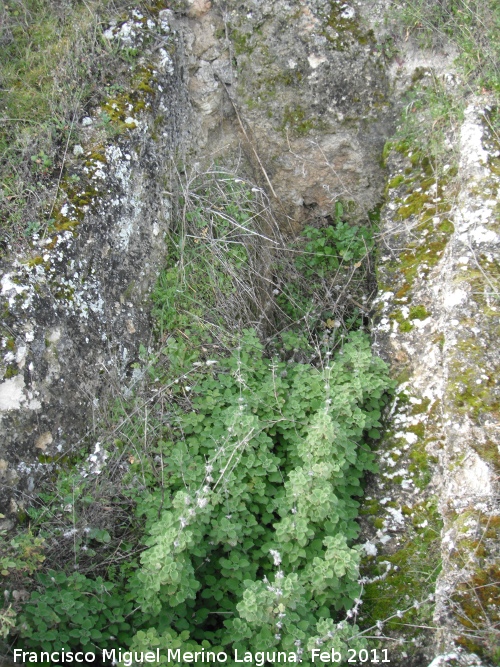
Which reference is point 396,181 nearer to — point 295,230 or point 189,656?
point 295,230

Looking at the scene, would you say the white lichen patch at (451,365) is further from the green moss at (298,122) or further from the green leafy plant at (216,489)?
the green moss at (298,122)

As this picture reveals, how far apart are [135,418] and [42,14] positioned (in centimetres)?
287

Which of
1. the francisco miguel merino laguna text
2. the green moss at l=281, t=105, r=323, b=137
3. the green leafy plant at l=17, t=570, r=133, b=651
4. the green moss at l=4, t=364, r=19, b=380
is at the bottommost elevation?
the francisco miguel merino laguna text

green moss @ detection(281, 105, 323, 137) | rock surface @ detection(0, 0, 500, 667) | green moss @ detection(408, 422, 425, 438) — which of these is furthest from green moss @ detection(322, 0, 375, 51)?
green moss @ detection(408, 422, 425, 438)

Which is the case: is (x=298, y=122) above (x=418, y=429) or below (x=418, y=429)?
above

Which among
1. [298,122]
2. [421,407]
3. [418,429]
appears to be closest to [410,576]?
[418,429]

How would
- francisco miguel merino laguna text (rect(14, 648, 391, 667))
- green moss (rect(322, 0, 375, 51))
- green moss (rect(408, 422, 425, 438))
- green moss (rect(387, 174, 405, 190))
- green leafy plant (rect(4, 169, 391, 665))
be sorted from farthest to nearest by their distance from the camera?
green moss (rect(322, 0, 375, 51)), green moss (rect(387, 174, 405, 190)), green moss (rect(408, 422, 425, 438)), green leafy plant (rect(4, 169, 391, 665)), francisco miguel merino laguna text (rect(14, 648, 391, 667))

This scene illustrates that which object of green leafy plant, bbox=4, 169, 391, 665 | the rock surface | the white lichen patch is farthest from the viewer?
the rock surface

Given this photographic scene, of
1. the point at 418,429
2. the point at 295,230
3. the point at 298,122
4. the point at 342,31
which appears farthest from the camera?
the point at 295,230

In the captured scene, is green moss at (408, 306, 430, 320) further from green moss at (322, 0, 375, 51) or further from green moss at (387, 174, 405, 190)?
green moss at (322, 0, 375, 51)

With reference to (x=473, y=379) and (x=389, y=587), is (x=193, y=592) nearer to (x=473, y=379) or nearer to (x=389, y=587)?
(x=389, y=587)

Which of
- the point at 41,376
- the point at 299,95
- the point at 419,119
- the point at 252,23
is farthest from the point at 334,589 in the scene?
the point at 252,23

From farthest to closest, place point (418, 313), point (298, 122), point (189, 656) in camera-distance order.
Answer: point (298, 122), point (418, 313), point (189, 656)

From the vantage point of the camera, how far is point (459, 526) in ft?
8.04
